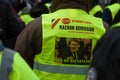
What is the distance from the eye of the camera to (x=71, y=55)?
4.51 metres

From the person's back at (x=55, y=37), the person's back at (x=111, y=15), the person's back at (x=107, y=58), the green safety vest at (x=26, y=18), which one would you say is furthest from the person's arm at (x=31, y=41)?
the green safety vest at (x=26, y=18)

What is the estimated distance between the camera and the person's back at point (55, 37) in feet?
14.8

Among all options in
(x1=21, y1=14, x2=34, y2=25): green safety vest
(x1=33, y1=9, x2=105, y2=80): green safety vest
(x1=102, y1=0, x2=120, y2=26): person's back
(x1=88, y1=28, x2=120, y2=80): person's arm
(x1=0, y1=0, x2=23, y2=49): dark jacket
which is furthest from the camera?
(x1=21, y1=14, x2=34, y2=25): green safety vest

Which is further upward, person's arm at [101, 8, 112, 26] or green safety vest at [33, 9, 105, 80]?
green safety vest at [33, 9, 105, 80]

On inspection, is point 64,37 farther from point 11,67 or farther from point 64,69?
point 11,67

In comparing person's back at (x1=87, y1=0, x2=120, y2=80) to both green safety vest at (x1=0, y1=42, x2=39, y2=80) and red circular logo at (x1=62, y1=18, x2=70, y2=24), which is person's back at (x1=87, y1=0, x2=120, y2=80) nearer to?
green safety vest at (x1=0, y1=42, x2=39, y2=80)

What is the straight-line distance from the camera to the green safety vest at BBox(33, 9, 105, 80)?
14.8 feet

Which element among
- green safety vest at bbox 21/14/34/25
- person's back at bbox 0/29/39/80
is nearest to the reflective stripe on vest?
person's back at bbox 0/29/39/80

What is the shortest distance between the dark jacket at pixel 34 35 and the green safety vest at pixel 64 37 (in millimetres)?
43

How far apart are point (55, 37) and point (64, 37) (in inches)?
2.9

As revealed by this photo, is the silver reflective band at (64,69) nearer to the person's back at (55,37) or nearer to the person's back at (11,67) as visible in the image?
the person's back at (55,37)

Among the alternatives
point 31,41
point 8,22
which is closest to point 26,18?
point 8,22

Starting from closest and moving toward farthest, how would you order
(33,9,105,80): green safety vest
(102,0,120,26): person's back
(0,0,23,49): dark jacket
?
(33,9,105,80): green safety vest, (0,0,23,49): dark jacket, (102,0,120,26): person's back

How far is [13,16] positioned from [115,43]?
3.55m
